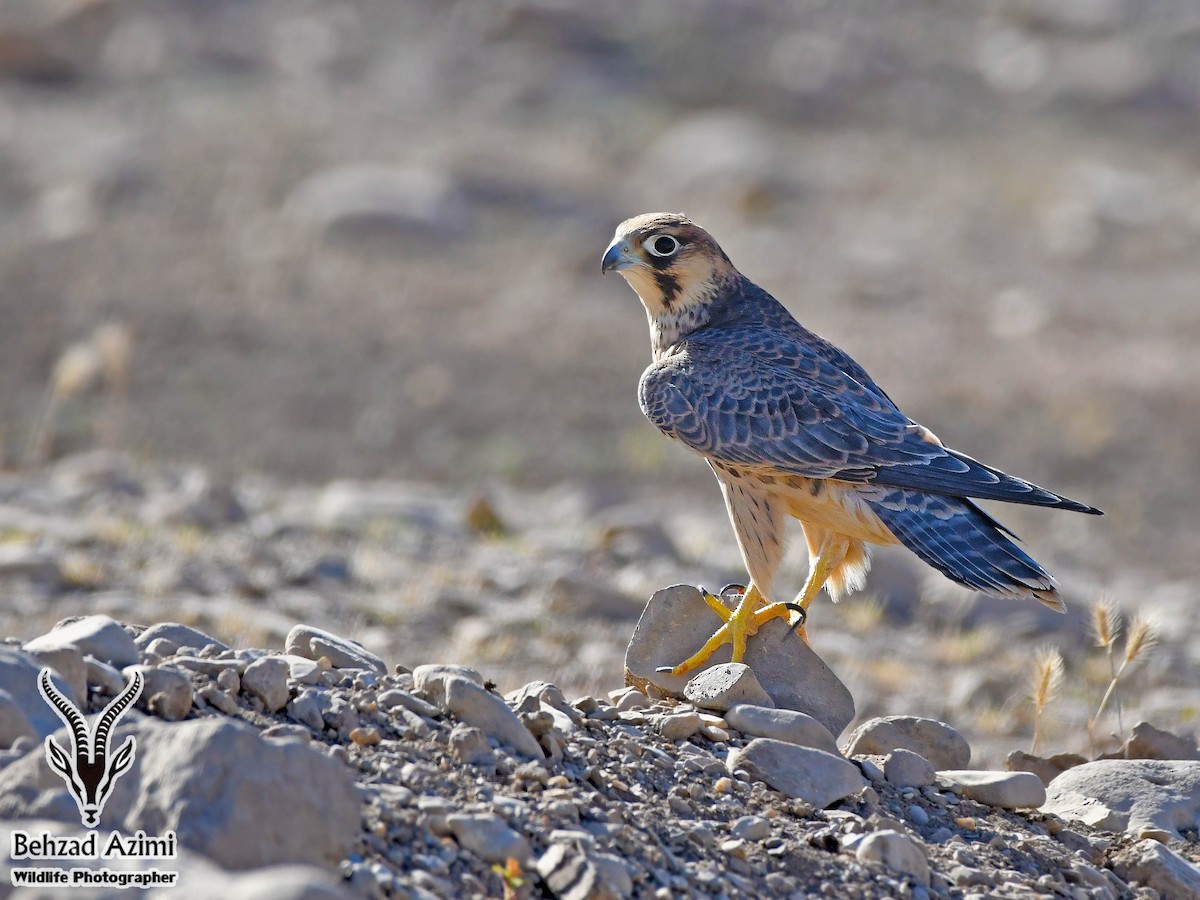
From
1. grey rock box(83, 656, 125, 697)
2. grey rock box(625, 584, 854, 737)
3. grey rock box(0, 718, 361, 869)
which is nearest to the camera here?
grey rock box(0, 718, 361, 869)

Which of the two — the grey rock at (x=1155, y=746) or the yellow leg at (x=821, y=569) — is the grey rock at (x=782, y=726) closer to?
the yellow leg at (x=821, y=569)

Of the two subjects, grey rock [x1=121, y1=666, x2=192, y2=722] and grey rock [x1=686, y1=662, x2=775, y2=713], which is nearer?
grey rock [x1=121, y1=666, x2=192, y2=722]

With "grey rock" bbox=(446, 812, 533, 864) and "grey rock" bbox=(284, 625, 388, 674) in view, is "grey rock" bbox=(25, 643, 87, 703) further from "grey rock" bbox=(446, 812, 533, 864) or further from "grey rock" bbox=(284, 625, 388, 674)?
"grey rock" bbox=(446, 812, 533, 864)

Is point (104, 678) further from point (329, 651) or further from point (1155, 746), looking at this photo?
point (1155, 746)

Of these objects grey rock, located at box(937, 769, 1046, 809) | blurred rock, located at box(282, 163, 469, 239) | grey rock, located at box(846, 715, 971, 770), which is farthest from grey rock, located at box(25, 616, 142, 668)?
blurred rock, located at box(282, 163, 469, 239)

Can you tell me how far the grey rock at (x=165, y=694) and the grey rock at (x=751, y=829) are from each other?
1.49 meters

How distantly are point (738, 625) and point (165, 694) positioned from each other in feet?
7.31

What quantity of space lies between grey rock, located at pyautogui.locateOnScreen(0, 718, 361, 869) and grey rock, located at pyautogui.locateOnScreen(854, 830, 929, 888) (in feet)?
4.77

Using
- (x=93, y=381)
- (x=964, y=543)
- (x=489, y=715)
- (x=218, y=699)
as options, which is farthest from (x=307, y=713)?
(x=93, y=381)

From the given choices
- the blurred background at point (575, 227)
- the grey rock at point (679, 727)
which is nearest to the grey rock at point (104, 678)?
the grey rock at point (679, 727)

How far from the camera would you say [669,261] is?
6332 mm

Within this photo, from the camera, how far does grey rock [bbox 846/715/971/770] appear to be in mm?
5109

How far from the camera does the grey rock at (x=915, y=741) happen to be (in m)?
5.11

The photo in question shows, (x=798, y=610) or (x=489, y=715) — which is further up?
(x=798, y=610)
